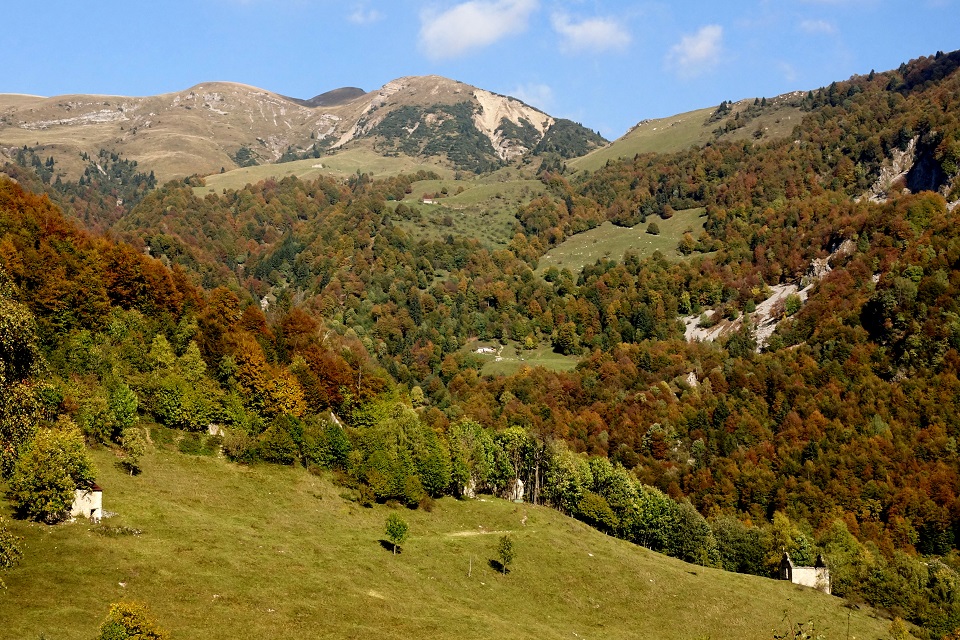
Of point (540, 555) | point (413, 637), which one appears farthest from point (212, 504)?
point (540, 555)

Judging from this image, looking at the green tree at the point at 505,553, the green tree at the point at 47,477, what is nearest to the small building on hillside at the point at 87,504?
the green tree at the point at 47,477

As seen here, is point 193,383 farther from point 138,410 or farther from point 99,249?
point 99,249

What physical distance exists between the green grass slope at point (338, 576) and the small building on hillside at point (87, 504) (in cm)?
155

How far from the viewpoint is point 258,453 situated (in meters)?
104

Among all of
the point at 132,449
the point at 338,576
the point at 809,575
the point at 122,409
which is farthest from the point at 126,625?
the point at 809,575

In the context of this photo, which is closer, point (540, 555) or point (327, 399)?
point (540, 555)

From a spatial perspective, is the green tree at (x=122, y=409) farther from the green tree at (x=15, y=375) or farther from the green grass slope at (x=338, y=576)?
the green tree at (x=15, y=375)

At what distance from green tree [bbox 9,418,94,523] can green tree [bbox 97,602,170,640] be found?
82.7 feet

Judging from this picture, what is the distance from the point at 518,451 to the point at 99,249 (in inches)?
3016

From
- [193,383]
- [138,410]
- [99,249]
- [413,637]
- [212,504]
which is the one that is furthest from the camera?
[99,249]

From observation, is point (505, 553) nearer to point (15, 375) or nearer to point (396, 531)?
point (396, 531)

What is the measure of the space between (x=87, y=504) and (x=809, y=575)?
10246 centimetres

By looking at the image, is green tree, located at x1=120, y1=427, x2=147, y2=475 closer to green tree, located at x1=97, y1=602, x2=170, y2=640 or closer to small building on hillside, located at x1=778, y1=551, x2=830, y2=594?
green tree, located at x1=97, y1=602, x2=170, y2=640

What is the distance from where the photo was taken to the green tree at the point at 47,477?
63.5 meters
